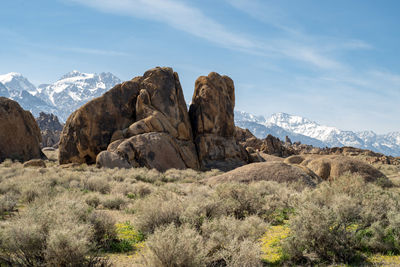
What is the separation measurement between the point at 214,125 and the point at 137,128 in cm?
983

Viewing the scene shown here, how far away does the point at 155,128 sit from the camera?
29047 mm

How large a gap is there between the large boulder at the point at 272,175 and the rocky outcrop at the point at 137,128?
1033 cm

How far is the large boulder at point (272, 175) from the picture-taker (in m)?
16.4

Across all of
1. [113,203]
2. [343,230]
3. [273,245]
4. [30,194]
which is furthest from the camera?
[30,194]

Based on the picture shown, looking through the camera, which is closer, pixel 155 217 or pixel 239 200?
pixel 155 217

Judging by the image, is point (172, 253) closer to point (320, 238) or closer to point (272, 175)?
point (320, 238)

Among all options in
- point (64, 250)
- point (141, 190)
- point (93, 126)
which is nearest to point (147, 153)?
point (93, 126)

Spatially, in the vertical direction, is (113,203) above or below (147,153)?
below

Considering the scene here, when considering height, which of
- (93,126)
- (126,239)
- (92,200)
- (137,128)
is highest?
(137,128)

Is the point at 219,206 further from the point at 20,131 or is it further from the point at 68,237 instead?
the point at 20,131

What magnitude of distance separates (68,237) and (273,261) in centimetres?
405

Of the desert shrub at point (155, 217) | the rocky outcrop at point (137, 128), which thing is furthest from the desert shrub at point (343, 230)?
the rocky outcrop at point (137, 128)

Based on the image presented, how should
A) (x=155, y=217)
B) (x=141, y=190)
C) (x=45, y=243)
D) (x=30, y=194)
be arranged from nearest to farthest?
(x=45, y=243) < (x=155, y=217) < (x=30, y=194) < (x=141, y=190)

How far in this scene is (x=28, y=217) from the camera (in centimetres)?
626
